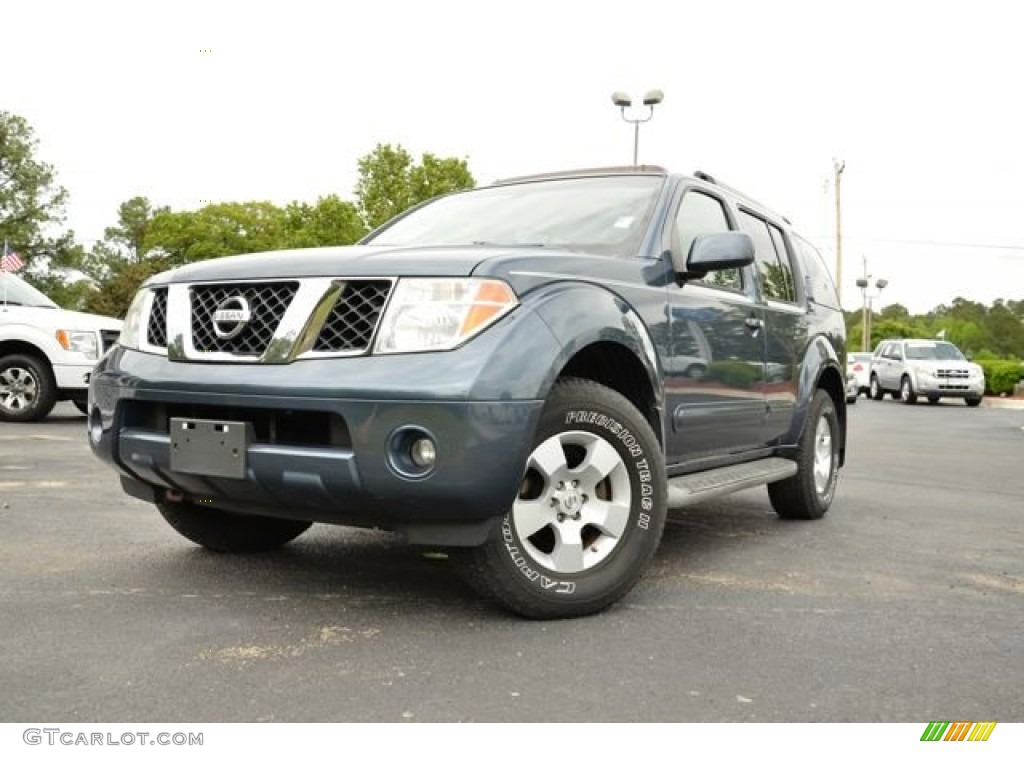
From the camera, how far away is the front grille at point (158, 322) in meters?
3.68

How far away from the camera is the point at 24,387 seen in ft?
36.2

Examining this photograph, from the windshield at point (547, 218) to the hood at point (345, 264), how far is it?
2.44 ft

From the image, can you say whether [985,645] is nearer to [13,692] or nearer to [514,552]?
[514,552]

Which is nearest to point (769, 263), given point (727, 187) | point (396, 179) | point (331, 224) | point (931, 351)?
point (727, 187)

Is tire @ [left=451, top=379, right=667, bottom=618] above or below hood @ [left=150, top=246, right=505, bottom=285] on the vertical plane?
below

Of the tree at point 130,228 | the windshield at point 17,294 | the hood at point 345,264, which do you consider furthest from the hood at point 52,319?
the tree at point 130,228

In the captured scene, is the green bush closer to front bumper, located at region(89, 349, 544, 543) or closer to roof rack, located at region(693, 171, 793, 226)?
roof rack, located at region(693, 171, 793, 226)

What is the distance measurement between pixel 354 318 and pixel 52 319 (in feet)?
29.6

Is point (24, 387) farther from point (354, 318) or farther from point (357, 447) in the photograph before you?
point (357, 447)

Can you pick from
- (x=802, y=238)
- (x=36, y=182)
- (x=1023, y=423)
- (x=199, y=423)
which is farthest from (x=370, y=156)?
(x=199, y=423)

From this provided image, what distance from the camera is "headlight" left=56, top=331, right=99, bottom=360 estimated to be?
10984 mm

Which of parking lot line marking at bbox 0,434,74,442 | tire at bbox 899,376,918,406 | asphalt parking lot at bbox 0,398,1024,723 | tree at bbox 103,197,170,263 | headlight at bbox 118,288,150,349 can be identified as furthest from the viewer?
tree at bbox 103,197,170,263

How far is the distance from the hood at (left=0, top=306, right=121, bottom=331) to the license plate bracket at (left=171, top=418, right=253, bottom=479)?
8.38m
